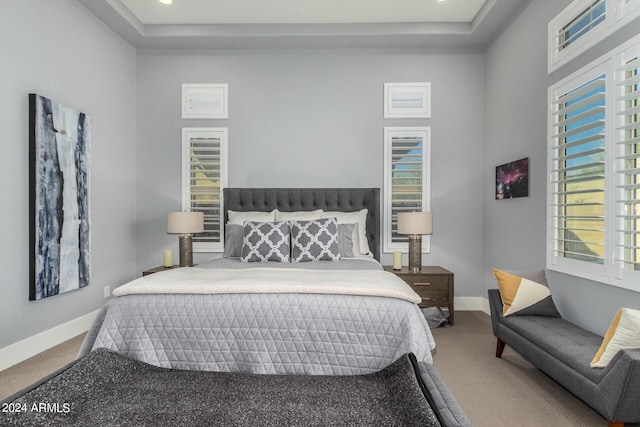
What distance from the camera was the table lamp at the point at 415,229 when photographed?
3.87m

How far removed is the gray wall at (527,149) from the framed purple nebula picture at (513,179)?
2.5 inches

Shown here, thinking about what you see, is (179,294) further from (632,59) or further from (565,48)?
(565,48)

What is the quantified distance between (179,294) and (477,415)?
1.87 meters

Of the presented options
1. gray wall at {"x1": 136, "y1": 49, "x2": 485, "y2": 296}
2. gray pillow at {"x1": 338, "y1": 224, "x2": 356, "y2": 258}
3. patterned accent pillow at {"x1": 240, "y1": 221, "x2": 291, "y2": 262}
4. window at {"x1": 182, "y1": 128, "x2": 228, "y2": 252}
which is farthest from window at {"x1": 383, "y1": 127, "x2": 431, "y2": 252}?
window at {"x1": 182, "y1": 128, "x2": 228, "y2": 252}

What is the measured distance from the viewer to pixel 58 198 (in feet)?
10.4

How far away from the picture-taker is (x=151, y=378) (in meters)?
1.85

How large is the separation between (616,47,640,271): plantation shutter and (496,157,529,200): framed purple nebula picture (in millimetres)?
1126

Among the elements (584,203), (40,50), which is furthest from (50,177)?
(584,203)

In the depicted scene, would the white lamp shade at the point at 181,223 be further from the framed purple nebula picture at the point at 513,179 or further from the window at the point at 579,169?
the window at the point at 579,169

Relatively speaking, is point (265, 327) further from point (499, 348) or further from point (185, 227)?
point (185, 227)

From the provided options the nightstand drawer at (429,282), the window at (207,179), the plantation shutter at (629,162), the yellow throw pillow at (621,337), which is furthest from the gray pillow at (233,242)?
the plantation shutter at (629,162)

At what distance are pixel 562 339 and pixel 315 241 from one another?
206 centimetres

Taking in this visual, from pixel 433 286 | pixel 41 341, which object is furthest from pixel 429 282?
pixel 41 341

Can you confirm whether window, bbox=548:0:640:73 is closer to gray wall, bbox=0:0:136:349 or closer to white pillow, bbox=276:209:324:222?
white pillow, bbox=276:209:324:222
